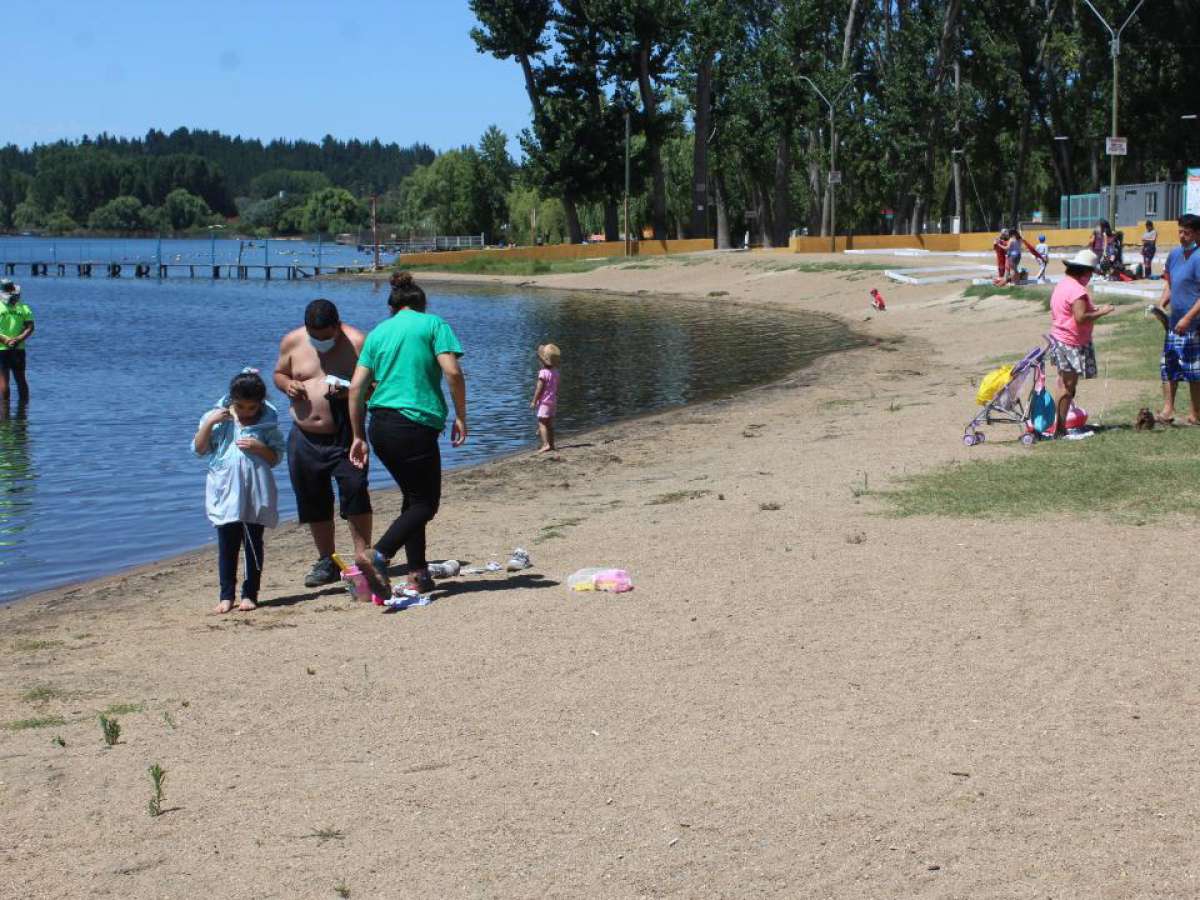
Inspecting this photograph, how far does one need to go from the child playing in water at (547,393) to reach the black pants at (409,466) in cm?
736

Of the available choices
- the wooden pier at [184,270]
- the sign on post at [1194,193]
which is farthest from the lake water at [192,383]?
the wooden pier at [184,270]

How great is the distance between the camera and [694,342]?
36.7m

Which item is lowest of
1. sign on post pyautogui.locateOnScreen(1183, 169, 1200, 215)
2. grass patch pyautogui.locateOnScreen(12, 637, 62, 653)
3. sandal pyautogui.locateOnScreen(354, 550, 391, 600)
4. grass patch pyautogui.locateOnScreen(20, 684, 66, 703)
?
grass patch pyautogui.locateOnScreen(12, 637, 62, 653)

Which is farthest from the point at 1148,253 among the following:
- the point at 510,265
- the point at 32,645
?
the point at 510,265

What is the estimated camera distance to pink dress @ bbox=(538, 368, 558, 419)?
16.4 metres

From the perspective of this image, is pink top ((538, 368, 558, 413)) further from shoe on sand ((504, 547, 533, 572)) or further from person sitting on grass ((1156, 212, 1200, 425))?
shoe on sand ((504, 547, 533, 572))

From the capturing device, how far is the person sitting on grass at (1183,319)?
1238 centimetres

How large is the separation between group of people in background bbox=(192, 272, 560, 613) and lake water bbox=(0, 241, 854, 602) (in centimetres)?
280

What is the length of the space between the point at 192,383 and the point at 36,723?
23.6 meters

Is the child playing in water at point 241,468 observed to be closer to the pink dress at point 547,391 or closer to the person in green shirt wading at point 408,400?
the person in green shirt wading at point 408,400

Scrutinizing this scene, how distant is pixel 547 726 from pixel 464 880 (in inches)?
59.0

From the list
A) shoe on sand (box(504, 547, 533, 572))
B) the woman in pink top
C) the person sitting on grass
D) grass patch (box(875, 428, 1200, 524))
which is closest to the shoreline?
shoe on sand (box(504, 547, 533, 572))

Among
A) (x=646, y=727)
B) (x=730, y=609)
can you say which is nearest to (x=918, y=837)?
(x=646, y=727)

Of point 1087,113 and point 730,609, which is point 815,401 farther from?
point 1087,113
